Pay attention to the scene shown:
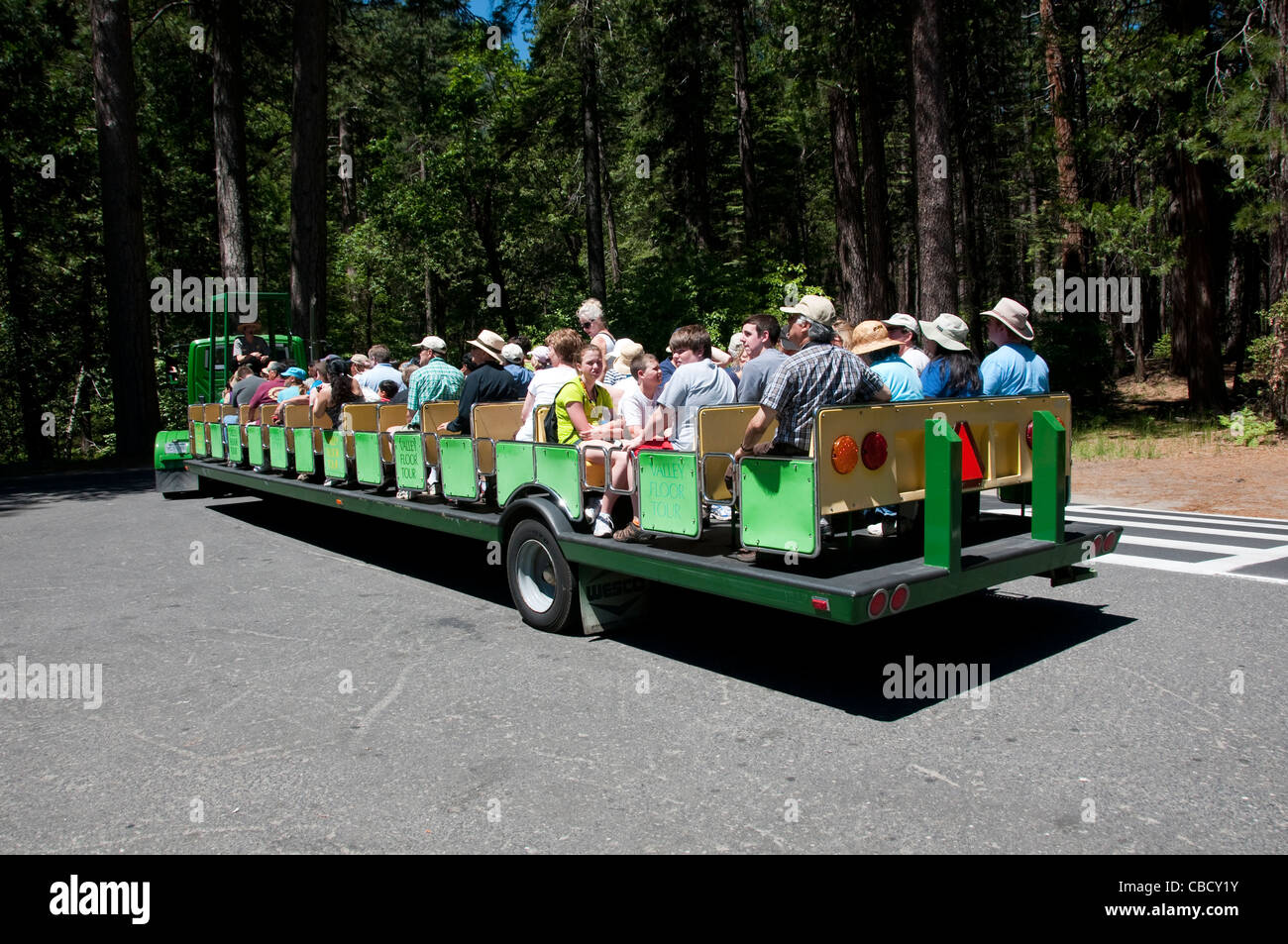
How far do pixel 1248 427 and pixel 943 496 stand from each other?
13.4 metres

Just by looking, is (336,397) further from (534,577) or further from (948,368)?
(948,368)

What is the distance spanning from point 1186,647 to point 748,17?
1160 inches

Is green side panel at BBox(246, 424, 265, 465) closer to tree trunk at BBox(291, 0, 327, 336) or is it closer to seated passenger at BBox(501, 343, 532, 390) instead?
seated passenger at BBox(501, 343, 532, 390)

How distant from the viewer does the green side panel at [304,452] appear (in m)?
→ 9.40

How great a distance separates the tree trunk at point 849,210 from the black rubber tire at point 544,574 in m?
16.7

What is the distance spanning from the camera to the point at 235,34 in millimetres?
20359

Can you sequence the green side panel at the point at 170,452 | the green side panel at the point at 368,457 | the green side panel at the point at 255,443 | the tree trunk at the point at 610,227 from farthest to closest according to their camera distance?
the tree trunk at the point at 610,227, the green side panel at the point at 170,452, the green side panel at the point at 255,443, the green side panel at the point at 368,457

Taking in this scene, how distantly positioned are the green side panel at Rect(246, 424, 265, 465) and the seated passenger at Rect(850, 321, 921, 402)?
6882 mm

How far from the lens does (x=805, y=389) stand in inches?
195

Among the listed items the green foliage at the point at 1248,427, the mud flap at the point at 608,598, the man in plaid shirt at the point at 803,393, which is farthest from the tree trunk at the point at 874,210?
the man in plaid shirt at the point at 803,393

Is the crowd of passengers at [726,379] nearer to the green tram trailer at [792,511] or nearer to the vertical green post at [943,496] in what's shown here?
the green tram trailer at [792,511]

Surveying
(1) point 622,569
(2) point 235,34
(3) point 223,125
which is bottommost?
(1) point 622,569

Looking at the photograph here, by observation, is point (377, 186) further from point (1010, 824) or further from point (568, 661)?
point (1010, 824)
